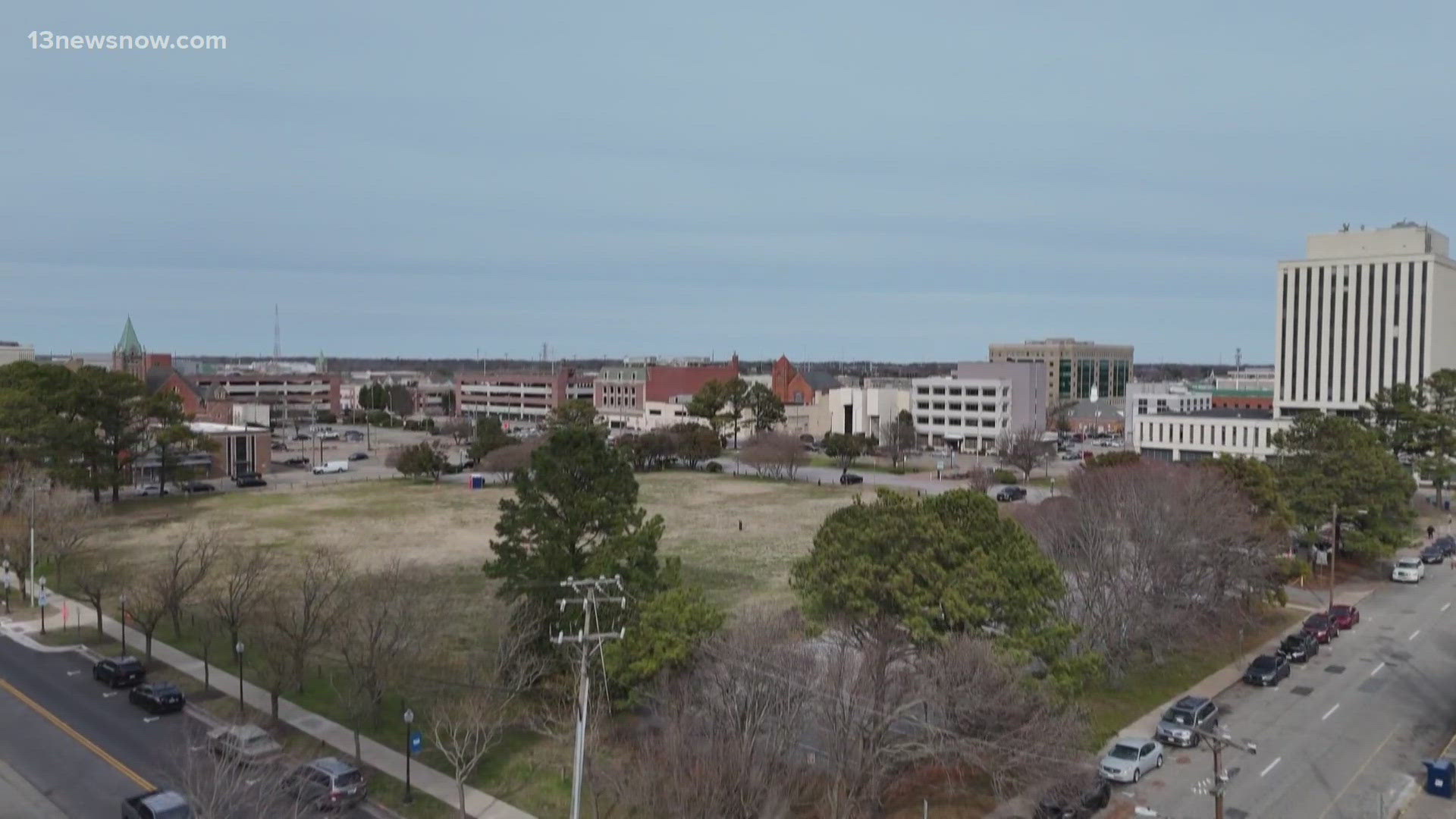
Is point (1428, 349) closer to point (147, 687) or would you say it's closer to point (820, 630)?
point (820, 630)

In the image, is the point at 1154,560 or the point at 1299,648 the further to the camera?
the point at 1299,648

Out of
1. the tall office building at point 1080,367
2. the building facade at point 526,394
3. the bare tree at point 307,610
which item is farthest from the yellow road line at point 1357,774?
the tall office building at point 1080,367

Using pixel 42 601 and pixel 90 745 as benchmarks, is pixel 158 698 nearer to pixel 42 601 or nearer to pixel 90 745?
pixel 90 745

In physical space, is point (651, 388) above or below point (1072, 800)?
above

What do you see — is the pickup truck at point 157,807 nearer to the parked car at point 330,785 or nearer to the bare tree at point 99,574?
the parked car at point 330,785

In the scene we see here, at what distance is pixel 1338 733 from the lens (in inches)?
1015

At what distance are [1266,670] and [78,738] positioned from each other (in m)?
31.1

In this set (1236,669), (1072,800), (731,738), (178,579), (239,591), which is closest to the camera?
(731,738)

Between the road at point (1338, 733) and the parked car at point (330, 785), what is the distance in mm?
16045

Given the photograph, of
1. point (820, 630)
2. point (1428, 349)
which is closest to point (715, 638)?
point (820, 630)

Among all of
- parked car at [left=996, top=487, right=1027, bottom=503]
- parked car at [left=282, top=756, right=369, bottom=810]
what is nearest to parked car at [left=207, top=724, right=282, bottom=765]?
parked car at [left=282, top=756, right=369, bottom=810]

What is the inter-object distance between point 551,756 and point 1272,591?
2523 cm

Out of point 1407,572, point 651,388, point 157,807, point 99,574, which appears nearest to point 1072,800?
point 157,807

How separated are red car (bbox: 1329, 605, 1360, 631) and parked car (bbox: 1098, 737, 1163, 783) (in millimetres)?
16451
